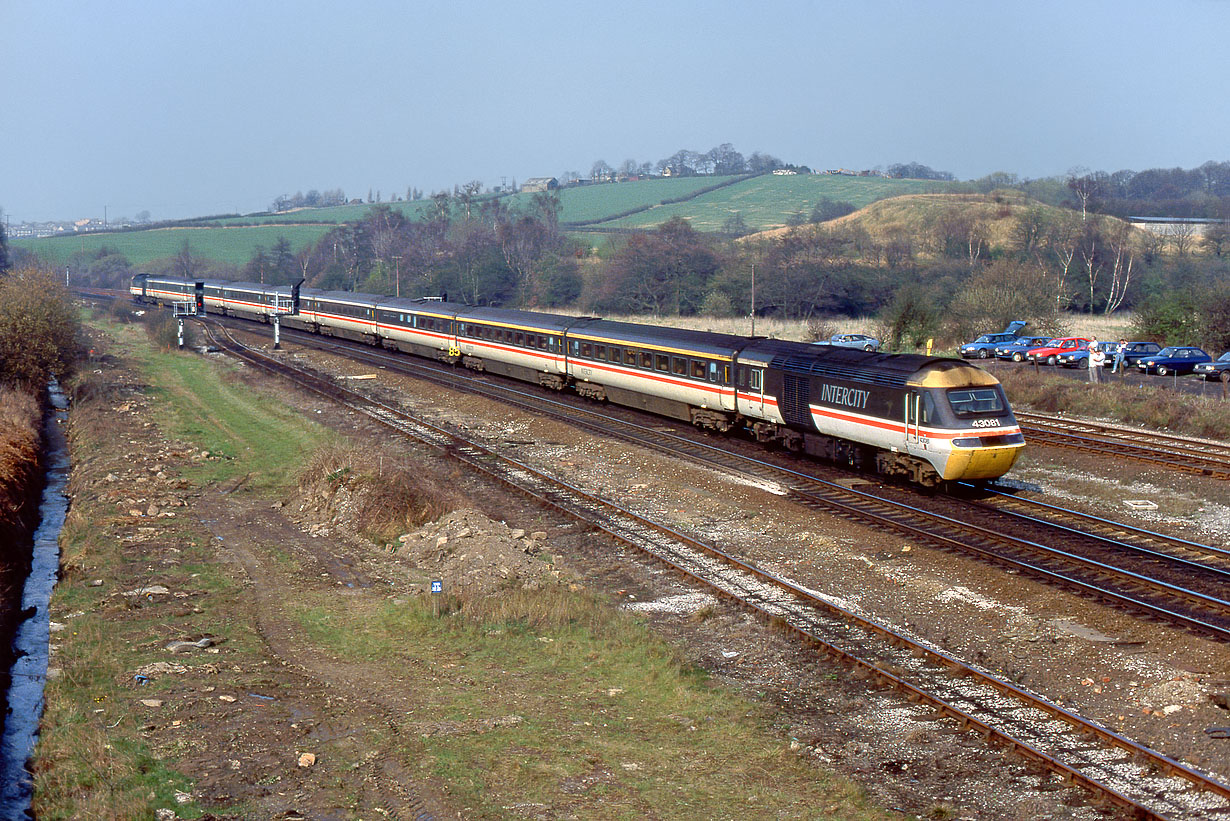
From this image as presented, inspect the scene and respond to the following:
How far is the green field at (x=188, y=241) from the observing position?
162625 millimetres

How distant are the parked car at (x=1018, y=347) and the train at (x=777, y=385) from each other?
27.8 meters

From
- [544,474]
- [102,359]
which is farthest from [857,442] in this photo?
[102,359]

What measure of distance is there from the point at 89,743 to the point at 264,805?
3.03 metres

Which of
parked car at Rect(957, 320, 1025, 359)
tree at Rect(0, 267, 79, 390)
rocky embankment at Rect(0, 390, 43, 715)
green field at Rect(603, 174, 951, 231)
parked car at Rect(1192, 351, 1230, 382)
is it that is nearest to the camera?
rocky embankment at Rect(0, 390, 43, 715)

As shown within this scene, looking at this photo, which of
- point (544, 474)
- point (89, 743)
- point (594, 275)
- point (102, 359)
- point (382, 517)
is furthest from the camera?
point (594, 275)

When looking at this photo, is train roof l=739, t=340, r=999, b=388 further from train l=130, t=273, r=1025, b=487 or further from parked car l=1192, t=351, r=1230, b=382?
parked car l=1192, t=351, r=1230, b=382

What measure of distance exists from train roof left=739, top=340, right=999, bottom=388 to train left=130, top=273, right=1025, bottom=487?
0.12 feet

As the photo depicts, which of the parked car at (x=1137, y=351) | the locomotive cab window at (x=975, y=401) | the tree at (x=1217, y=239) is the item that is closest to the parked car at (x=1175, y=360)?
the parked car at (x=1137, y=351)

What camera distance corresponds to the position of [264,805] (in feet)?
33.2

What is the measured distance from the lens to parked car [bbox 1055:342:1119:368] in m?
50.5

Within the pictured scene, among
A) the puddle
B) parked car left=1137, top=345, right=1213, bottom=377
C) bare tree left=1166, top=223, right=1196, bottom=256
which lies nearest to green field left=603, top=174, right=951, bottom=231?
bare tree left=1166, top=223, right=1196, bottom=256

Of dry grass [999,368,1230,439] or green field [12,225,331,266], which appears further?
green field [12,225,331,266]

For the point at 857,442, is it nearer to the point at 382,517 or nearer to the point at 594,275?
the point at 382,517

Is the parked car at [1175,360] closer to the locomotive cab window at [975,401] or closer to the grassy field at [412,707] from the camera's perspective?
the locomotive cab window at [975,401]
